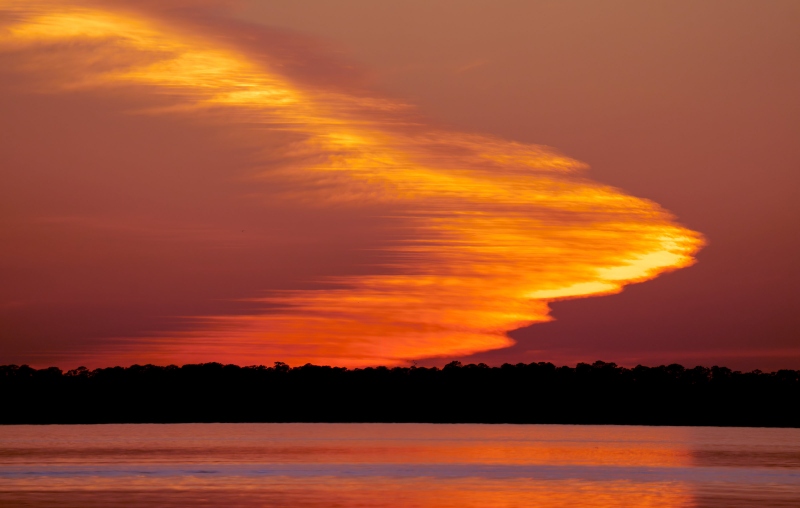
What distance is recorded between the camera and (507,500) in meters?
55.2

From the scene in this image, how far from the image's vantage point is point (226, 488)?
61031 mm

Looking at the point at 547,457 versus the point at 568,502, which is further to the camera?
the point at 547,457

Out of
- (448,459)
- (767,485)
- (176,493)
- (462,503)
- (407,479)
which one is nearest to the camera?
(462,503)

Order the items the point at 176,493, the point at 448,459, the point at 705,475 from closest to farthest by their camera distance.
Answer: the point at 176,493 → the point at 705,475 → the point at 448,459

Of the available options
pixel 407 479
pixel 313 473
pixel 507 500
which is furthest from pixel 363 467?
pixel 507 500

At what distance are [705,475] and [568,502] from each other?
25260 millimetres

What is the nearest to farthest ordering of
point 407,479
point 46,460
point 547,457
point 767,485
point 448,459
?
point 767,485, point 407,479, point 46,460, point 448,459, point 547,457

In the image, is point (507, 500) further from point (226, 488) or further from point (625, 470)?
point (625, 470)

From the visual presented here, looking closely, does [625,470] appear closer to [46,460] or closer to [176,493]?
[176,493]

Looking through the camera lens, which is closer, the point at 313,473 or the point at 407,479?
the point at 407,479

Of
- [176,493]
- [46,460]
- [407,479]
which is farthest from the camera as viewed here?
[46,460]

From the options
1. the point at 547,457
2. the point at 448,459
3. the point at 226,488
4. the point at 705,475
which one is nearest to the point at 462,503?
the point at 226,488

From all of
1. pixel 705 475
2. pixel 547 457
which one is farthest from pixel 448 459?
pixel 705 475

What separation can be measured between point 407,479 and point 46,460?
3463 cm
